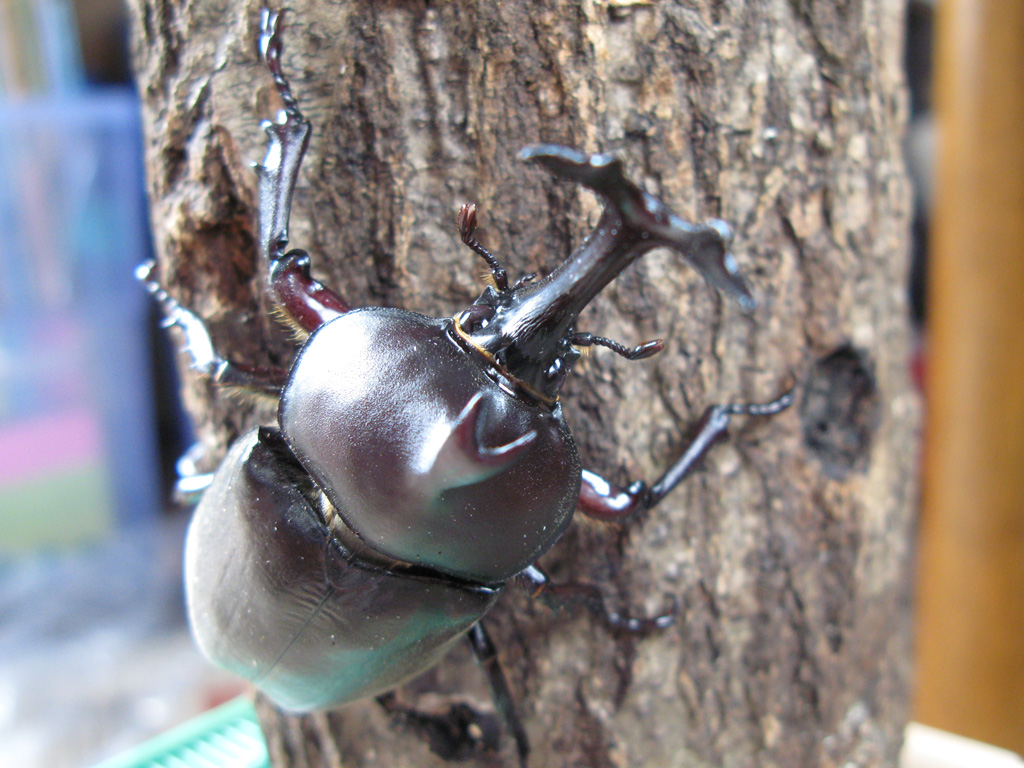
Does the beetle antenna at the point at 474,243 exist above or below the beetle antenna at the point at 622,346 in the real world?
above

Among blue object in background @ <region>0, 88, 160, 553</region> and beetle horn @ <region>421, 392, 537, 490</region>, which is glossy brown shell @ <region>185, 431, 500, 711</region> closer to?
beetle horn @ <region>421, 392, 537, 490</region>

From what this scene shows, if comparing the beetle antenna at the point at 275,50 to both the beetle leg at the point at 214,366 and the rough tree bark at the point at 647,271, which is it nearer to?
the rough tree bark at the point at 647,271

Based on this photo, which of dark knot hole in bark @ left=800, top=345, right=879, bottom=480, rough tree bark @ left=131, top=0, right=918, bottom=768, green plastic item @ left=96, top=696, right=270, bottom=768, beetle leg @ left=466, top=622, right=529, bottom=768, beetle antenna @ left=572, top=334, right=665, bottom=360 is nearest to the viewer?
beetle antenna @ left=572, top=334, right=665, bottom=360

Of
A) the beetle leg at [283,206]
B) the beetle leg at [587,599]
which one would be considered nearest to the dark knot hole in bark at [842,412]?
the beetle leg at [587,599]

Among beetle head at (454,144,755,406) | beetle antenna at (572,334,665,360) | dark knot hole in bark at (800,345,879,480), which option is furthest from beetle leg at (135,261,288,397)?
dark knot hole in bark at (800,345,879,480)

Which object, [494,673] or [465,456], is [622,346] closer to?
[465,456]
